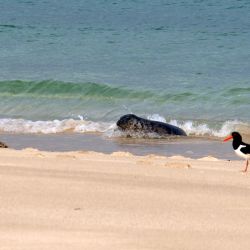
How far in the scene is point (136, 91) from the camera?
60.1ft

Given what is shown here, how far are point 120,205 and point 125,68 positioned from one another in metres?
14.3

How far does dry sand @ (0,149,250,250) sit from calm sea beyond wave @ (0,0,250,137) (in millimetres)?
5998

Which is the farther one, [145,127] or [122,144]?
[145,127]

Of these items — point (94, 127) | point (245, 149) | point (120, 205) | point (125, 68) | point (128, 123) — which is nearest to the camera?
point (120, 205)

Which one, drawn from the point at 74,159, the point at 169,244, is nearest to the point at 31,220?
the point at 169,244

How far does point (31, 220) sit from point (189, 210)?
124 cm

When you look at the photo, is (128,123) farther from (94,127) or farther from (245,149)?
(245,149)

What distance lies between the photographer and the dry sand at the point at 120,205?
590 centimetres

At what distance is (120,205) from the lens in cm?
680

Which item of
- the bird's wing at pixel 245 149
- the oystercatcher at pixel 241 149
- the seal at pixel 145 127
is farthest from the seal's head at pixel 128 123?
the bird's wing at pixel 245 149

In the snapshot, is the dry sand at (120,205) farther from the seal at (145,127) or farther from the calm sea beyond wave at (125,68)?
the calm sea beyond wave at (125,68)

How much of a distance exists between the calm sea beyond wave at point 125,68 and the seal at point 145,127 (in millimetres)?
312


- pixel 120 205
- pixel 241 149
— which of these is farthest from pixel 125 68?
pixel 120 205

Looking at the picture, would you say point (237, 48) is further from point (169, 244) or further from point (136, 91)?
point (169, 244)
